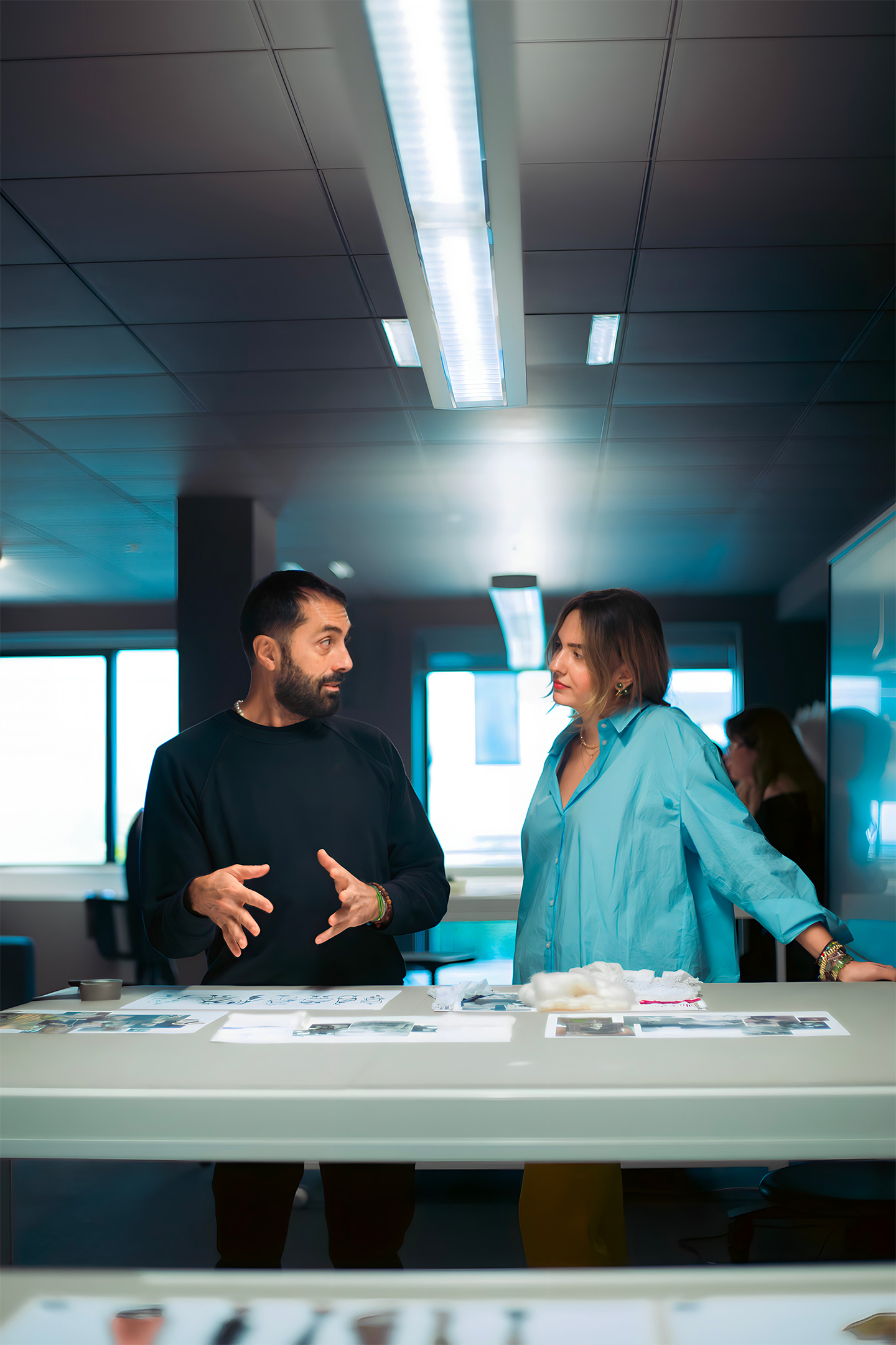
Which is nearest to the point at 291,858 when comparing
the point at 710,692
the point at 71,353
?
the point at 71,353

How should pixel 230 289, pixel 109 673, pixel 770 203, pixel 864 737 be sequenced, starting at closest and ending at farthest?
pixel 770 203 < pixel 864 737 < pixel 230 289 < pixel 109 673

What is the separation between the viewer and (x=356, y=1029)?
5.10 feet

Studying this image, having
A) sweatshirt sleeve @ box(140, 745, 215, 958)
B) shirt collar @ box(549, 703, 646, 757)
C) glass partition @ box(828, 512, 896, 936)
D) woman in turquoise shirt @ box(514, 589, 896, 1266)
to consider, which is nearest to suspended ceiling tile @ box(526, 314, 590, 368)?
glass partition @ box(828, 512, 896, 936)

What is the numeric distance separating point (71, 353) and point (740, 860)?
10.3 ft

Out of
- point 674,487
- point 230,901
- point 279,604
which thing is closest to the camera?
point 230,901

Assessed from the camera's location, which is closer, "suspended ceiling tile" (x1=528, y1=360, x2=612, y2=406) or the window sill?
"suspended ceiling tile" (x1=528, y1=360, x2=612, y2=406)

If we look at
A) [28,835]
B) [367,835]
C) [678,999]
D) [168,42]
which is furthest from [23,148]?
[28,835]

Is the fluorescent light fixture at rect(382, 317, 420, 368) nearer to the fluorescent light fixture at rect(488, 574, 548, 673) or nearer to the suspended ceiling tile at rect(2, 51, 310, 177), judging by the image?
the suspended ceiling tile at rect(2, 51, 310, 177)

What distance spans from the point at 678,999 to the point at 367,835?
74cm

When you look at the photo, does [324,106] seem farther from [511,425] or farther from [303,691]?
[511,425]

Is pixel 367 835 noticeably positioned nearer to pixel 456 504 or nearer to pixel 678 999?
pixel 678 999

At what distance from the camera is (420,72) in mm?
1412

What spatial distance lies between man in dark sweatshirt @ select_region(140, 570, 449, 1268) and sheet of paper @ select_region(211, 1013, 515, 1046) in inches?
6.9

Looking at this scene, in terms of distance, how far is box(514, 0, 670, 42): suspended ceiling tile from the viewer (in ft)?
6.68
